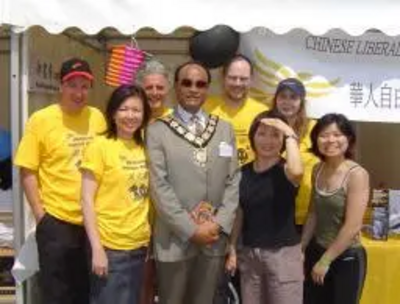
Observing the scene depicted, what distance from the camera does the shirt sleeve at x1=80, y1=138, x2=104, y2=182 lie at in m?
2.93

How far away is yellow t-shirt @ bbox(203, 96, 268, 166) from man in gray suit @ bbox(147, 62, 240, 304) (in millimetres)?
342

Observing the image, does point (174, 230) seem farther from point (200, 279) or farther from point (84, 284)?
point (84, 284)

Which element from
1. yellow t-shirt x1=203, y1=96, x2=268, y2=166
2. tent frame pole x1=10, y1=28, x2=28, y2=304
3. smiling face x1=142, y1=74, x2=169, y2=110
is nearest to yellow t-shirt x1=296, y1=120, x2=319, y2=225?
yellow t-shirt x1=203, y1=96, x2=268, y2=166

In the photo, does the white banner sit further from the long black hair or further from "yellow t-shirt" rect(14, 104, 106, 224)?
"yellow t-shirt" rect(14, 104, 106, 224)

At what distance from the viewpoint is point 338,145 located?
311 centimetres

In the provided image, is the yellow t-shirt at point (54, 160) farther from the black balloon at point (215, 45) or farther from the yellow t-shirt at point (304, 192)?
the yellow t-shirt at point (304, 192)

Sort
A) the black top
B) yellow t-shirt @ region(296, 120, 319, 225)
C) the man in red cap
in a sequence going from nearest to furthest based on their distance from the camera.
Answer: the black top < the man in red cap < yellow t-shirt @ region(296, 120, 319, 225)

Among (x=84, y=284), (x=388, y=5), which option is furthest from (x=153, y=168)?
(x=388, y=5)

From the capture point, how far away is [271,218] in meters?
3.03

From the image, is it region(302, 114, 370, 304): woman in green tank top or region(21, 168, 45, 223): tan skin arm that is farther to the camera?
region(21, 168, 45, 223): tan skin arm

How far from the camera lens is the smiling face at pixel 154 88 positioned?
3.31m

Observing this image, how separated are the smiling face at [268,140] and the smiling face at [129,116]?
0.55 m

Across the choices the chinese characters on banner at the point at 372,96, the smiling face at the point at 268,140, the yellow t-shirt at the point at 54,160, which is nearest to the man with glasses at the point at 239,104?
the smiling face at the point at 268,140

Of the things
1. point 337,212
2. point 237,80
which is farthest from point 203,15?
point 337,212
